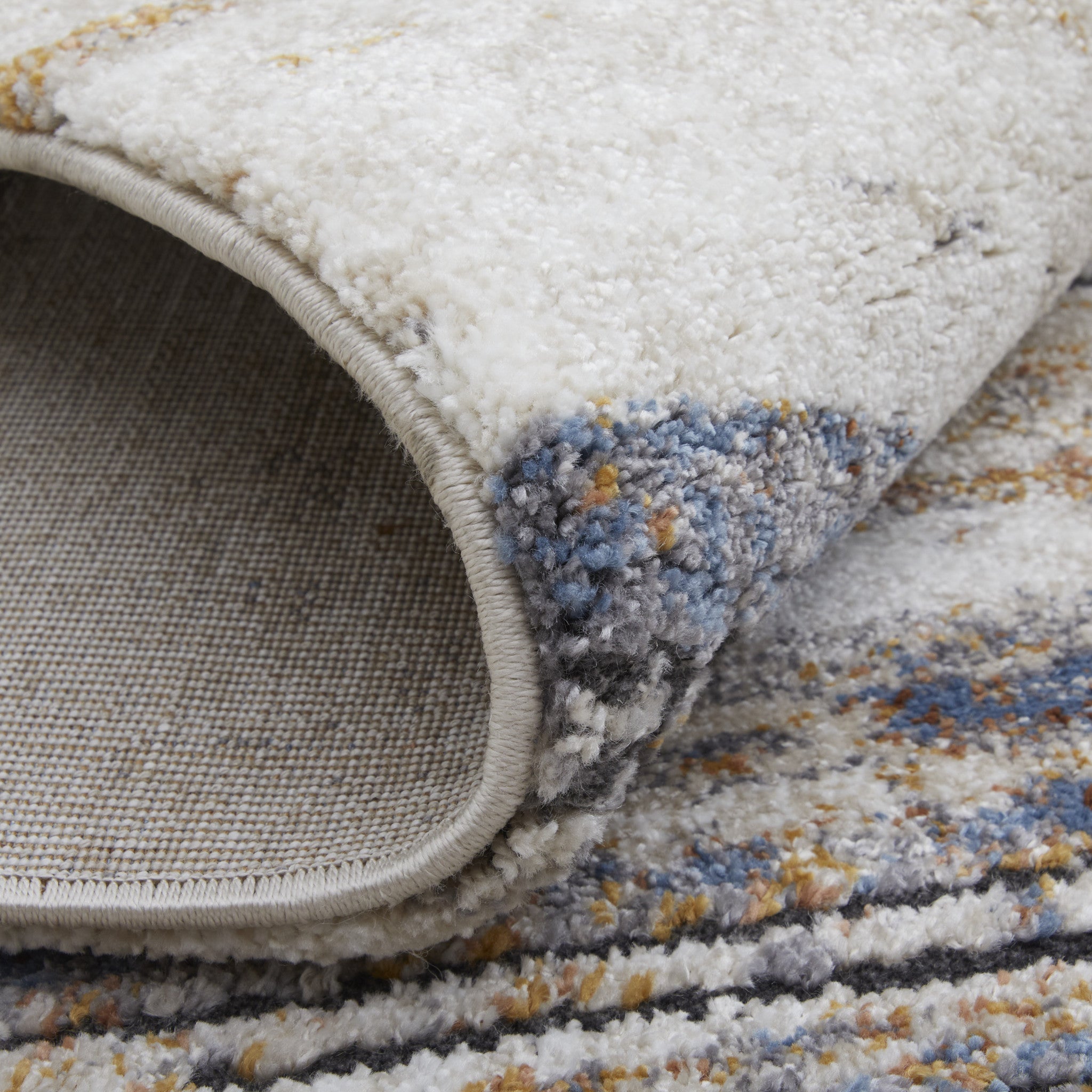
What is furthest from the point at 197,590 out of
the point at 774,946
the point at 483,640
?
the point at 774,946

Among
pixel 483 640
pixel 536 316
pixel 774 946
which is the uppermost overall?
pixel 536 316

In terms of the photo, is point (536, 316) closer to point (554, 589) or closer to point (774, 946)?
point (554, 589)

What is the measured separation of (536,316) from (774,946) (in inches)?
12.9

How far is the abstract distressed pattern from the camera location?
0.40 m

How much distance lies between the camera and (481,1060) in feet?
1.57

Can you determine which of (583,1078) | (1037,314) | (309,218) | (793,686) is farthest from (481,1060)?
(1037,314)

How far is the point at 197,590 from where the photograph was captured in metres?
0.60

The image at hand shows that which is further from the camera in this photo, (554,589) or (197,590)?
(197,590)

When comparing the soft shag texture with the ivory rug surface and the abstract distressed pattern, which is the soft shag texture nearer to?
the ivory rug surface

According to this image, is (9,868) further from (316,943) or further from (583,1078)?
(583,1078)

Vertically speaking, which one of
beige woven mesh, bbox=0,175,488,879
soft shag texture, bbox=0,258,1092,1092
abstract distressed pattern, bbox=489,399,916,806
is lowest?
soft shag texture, bbox=0,258,1092,1092

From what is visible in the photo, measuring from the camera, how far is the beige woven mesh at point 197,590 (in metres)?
0.51

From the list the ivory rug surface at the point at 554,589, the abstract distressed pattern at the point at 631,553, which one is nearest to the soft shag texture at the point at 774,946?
the ivory rug surface at the point at 554,589

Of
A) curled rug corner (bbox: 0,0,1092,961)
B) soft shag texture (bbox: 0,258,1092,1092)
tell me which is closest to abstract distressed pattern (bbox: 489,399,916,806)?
curled rug corner (bbox: 0,0,1092,961)
